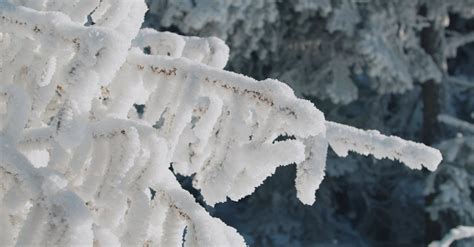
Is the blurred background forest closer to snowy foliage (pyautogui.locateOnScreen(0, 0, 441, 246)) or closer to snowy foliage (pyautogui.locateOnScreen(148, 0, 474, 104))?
snowy foliage (pyautogui.locateOnScreen(148, 0, 474, 104))

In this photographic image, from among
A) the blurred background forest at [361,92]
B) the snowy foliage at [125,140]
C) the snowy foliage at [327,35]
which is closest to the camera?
the snowy foliage at [125,140]

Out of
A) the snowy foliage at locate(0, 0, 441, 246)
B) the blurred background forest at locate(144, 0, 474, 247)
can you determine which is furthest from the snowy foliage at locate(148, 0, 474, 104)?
the snowy foliage at locate(0, 0, 441, 246)

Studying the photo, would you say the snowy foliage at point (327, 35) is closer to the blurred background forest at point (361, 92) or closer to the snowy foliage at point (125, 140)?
the blurred background forest at point (361, 92)

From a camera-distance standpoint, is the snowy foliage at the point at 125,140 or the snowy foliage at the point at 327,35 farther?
the snowy foliage at the point at 327,35

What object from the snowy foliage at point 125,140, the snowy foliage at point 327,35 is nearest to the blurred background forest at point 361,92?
the snowy foliage at point 327,35

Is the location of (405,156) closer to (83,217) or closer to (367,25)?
(83,217)

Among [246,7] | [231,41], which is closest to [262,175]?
[246,7]
